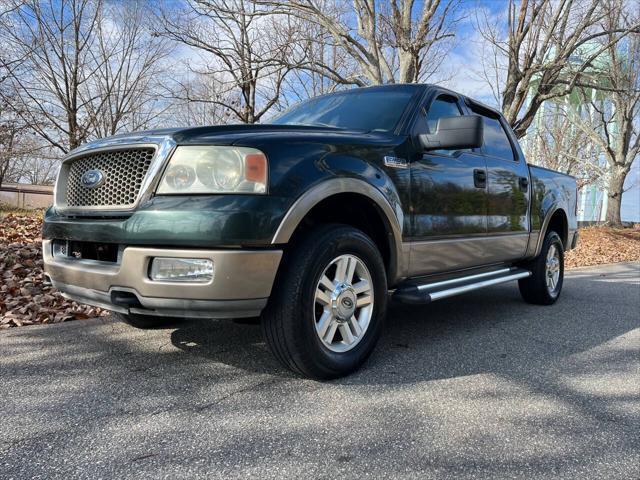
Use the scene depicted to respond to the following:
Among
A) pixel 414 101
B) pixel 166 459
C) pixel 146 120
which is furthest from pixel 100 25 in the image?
pixel 166 459

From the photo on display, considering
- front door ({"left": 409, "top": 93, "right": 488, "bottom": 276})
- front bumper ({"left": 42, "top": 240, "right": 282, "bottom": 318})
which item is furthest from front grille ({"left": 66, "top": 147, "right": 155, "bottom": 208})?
front door ({"left": 409, "top": 93, "right": 488, "bottom": 276})

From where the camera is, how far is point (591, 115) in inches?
852

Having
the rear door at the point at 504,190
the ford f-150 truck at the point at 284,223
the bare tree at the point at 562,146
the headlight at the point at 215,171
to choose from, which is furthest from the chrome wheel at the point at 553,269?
the bare tree at the point at 562,146

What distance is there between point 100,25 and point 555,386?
13433 millimetres

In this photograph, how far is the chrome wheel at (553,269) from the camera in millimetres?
5520

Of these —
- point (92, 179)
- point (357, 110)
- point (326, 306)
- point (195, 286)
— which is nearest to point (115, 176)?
point (92, 179)

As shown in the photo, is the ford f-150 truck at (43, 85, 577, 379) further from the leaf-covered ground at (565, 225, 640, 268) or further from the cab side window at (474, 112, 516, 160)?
the leaf-covered ground at (565, 225, 640, 268)

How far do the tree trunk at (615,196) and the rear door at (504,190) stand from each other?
56.7ft

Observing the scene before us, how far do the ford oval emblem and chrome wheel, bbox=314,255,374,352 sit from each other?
52.4 inches

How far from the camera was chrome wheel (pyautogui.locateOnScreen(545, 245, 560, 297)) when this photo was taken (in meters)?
5.52

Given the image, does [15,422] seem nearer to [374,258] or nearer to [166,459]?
[166,459]

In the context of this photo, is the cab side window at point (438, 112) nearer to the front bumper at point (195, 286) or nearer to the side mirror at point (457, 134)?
the side mirror at point (457, 134)

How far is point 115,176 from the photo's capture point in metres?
2.71

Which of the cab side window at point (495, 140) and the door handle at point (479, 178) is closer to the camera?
the door handle at point (479, 178)
